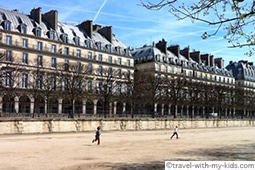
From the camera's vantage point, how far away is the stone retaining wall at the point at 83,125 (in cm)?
3522

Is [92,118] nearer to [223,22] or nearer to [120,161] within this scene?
[120,161]

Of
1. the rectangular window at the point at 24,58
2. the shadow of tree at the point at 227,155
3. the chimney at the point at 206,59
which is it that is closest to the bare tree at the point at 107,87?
the rectangular window at the point at 24,58

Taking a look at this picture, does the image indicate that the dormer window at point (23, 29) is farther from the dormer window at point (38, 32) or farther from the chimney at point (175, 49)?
the chimney at point (175, 49)

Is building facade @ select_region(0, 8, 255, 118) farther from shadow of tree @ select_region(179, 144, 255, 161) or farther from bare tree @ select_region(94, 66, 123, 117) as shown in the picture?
shadow of tree @ select_region(179, 144, 255, 161)

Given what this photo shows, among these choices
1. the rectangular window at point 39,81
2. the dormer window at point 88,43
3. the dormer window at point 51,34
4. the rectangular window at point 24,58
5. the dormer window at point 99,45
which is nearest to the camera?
the rectangular window at point 39,81

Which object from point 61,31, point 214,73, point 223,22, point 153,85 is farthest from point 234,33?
point 214,73

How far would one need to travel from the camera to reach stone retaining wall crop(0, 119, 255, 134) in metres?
35.2

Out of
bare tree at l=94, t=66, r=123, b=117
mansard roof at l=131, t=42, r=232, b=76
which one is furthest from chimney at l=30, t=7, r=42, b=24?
mansard roof at l=131, t=42, r=232, b=76

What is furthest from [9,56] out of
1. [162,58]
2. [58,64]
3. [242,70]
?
[242,70]

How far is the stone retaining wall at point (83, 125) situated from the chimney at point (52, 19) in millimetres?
26797

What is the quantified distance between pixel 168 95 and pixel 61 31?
2416 cm

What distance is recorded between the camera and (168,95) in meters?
62.8

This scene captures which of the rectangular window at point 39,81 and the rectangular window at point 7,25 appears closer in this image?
the rectangular window at point 39,81

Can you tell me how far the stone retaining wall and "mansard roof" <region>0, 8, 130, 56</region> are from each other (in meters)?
24.7
